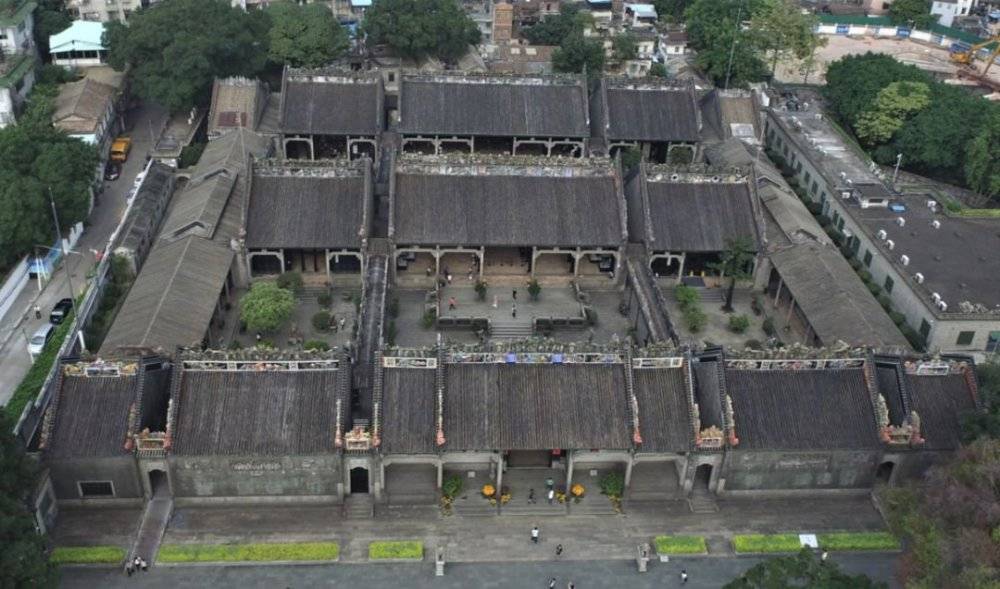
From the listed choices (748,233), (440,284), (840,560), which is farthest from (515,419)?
(748,233)

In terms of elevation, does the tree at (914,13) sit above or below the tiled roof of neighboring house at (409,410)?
above

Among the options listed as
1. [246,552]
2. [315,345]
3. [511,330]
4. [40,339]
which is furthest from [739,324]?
[40,339]

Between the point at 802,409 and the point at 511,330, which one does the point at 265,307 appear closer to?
the point at 511,330

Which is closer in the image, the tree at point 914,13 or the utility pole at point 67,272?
the utility pole at point 67,272

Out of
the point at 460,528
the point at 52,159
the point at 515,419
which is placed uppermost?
the point at 52,159

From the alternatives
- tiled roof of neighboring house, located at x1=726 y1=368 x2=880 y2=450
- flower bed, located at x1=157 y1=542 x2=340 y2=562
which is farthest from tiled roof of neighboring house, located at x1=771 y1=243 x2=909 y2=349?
flower bed, located at x1=157 y1=542 x2=340 y2=562

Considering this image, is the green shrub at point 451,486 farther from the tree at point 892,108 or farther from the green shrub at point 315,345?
the tree at point 892,108

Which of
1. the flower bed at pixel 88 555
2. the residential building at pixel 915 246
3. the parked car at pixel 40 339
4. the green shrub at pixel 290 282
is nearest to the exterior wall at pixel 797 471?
the residential building at pixel 915 246

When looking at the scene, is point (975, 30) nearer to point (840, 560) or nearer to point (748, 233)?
point (748, 233)
